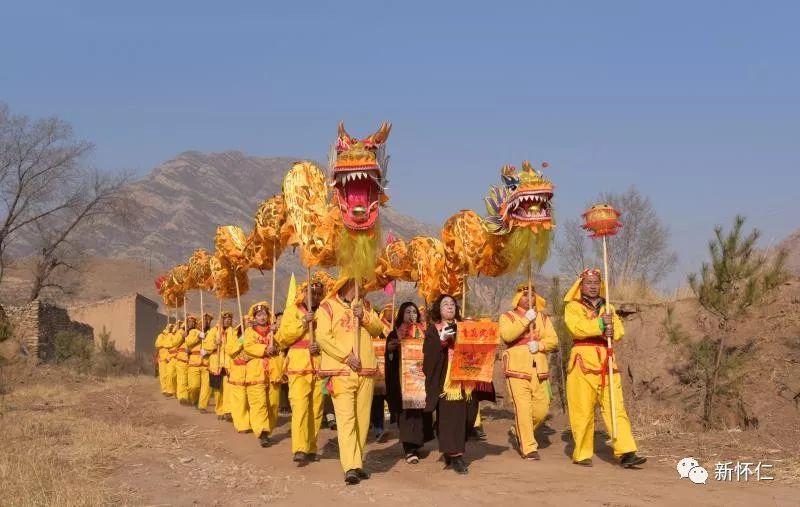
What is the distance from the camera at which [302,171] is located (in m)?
9.12

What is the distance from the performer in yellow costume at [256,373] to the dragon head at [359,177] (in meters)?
3.20

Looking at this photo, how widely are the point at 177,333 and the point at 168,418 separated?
4328 millimetres

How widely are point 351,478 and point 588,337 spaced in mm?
2857

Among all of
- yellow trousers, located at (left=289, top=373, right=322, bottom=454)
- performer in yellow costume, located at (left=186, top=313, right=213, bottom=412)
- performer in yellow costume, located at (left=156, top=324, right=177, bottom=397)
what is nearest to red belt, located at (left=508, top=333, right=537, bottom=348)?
yellow trousers, located at (left=289, top=373, right=322, bottom=454)

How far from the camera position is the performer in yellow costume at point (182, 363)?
16.3 m

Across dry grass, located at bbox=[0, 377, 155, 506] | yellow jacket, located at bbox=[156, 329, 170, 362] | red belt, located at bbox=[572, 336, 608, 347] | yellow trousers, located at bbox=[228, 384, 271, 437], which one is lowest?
dry grass, located at bbox=[0, 377, 155, 506]

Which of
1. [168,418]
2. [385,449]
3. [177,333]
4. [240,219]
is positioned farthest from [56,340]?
[240,219]

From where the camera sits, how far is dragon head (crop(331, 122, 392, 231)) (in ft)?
24.3

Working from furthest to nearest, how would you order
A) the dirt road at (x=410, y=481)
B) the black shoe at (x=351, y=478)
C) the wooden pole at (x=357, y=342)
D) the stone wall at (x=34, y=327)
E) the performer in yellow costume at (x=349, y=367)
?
the stone wall at (x=34, y=327)
the wooden pole at (x=357, y=342)
the performer in yellow costume at (x=349, y=367)
the black shoe at (x=351, y=478)
the dirt road at (x=410, y=481)

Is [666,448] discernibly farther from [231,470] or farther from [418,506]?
[231,470]

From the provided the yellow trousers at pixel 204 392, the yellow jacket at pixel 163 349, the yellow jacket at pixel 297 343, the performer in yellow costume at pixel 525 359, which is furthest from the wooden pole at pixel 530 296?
the yellow jacket at pixel 163 349

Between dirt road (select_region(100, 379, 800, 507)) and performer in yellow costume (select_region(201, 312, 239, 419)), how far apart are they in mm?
3234

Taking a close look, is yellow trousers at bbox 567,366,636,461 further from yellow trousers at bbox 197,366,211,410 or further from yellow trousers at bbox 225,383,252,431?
yellow trousers at bbox 197,366,211,410

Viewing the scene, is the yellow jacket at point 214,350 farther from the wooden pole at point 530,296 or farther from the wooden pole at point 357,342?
the wooden pole at point 530,296
